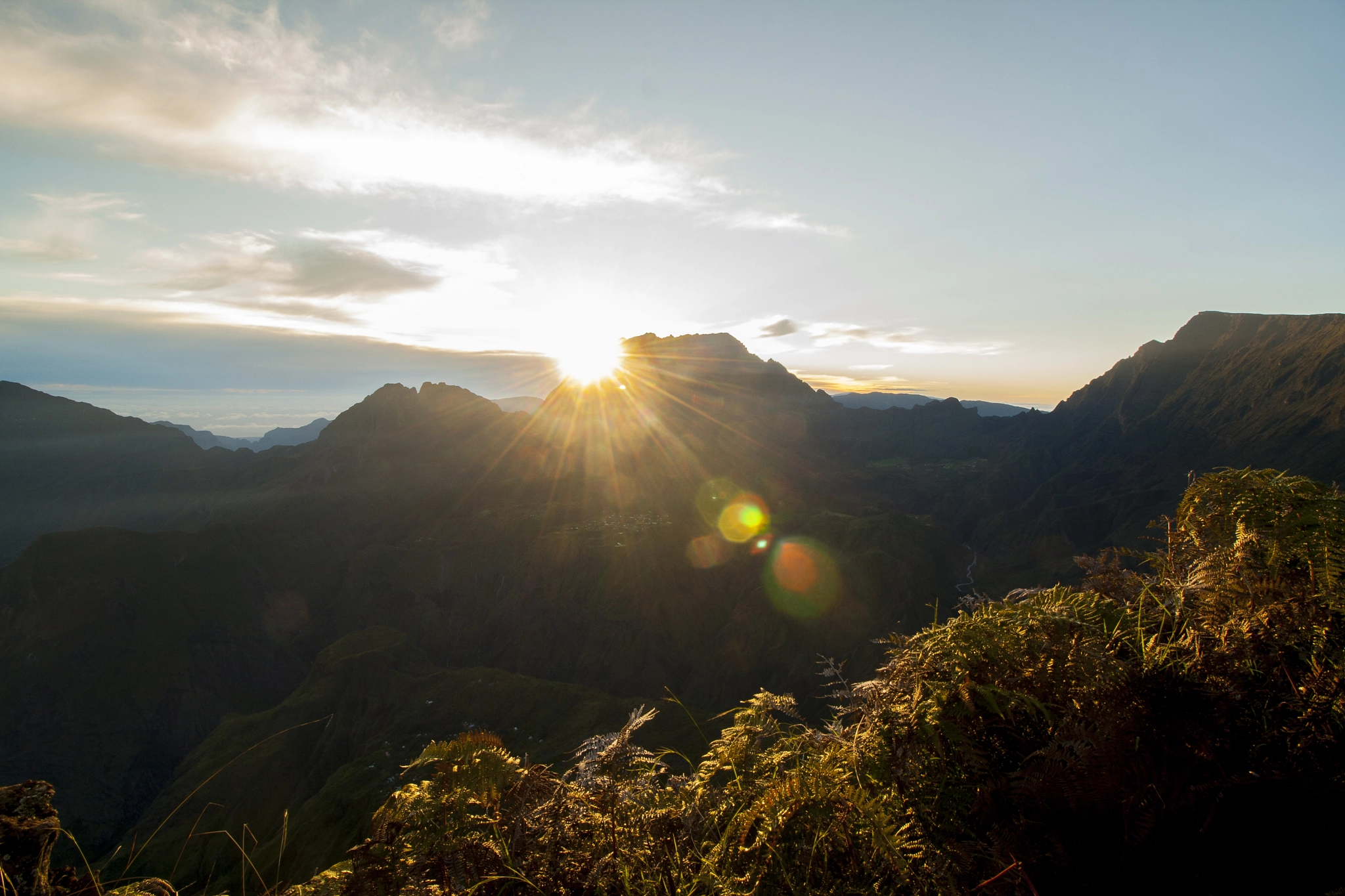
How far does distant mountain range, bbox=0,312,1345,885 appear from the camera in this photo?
38.6 m

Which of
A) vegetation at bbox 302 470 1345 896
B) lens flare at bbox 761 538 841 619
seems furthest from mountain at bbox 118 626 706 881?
lens flare at bbox 761 538 841 619

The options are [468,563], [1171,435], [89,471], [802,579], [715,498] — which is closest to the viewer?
[802,579]

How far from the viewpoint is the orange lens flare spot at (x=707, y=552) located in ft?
213

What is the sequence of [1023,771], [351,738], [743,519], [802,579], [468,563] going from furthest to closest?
[743,519] → [468,563] → [802,579] → [351,738] → [1023,771]

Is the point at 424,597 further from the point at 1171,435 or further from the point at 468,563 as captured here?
the point at 1171,435

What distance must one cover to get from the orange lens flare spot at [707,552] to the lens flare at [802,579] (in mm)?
5404

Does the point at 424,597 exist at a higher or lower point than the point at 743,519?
lower

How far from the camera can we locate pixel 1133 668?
6.51 ft

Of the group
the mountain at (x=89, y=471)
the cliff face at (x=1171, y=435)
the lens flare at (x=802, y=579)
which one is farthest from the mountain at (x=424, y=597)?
the mountain at (x=89, y=471)

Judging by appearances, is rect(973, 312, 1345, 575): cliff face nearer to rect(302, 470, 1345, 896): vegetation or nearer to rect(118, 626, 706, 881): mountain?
rect(118, 626, 706, 881): mountain

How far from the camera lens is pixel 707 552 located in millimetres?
66938

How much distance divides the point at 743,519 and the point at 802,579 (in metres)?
18.1

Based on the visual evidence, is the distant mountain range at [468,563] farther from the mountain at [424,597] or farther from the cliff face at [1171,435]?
the cliff face at [1171,435]

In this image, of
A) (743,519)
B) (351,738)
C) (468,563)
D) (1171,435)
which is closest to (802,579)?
(743,519)
